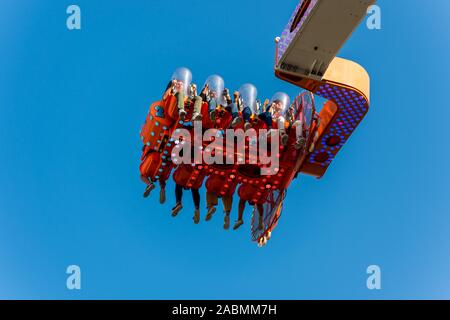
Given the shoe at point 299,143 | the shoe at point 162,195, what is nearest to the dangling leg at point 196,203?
the shoe at point 162,195

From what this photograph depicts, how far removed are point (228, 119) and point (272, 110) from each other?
1.22 metres

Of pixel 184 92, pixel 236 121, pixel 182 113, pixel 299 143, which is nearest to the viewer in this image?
pixel 236 121

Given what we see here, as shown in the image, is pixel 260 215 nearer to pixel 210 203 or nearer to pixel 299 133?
pixel 210 203

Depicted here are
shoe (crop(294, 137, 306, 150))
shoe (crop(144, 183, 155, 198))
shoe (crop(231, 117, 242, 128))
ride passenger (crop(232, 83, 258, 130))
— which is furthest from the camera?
shoe (crop(144, 183, 155, 198))

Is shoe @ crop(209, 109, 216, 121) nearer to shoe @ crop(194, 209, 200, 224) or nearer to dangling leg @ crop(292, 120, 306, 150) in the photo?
dangling leg @ crop(292, 120, 306, 150)

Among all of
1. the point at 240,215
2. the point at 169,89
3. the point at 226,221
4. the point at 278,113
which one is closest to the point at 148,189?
the point at 226,221

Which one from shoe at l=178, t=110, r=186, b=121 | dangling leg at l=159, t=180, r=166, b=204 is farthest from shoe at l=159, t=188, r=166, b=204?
shoe at l=178, t=110, r=186, b=121

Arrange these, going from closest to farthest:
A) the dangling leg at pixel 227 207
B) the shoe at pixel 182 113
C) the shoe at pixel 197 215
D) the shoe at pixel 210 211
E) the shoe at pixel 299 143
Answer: the shoe at pixel 182 113 → the shoe at pixel 299 143 → the shoe at pixel 210 211 → the shoe at pixel 197 215 → the dangling leg at pixel 227 207

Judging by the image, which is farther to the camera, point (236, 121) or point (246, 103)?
point (246, 103)

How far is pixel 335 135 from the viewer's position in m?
27.2

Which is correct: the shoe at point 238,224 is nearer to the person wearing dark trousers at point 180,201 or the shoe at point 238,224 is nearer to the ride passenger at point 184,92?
the person wearing dark trousers at point 180,201

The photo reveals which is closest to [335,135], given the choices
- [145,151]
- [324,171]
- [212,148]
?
[324,171]

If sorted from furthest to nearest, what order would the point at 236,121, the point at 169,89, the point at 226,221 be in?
the point at 226,221, the point at 169,89, the point at 236,121

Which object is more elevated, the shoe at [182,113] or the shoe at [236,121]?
the shoe at [182,113]
